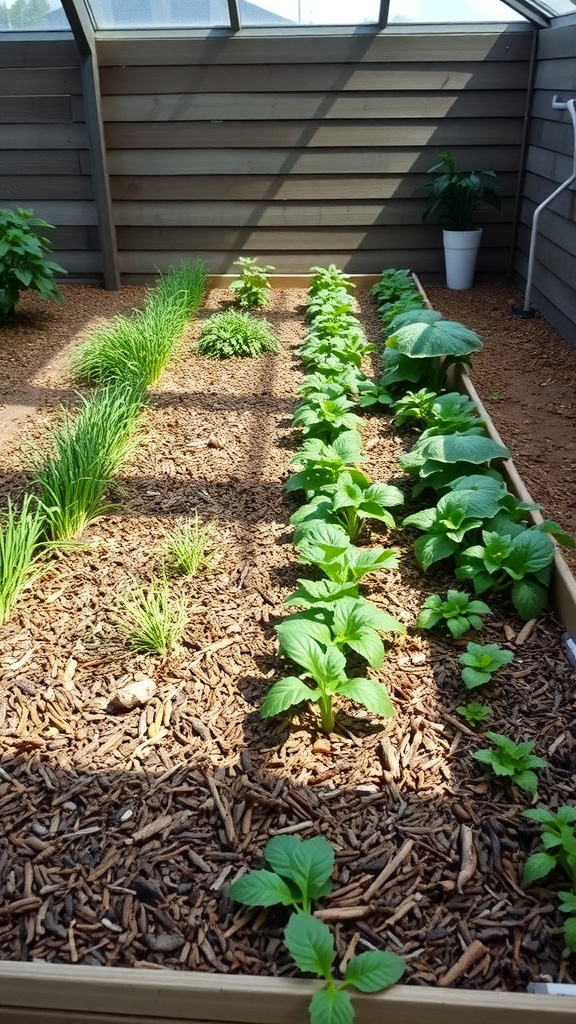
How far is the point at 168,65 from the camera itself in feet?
19.4

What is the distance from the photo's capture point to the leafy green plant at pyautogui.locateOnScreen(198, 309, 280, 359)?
470 cm

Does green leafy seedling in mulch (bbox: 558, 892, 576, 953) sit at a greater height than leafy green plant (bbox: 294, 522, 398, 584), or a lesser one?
lesser

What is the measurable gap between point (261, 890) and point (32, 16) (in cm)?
635

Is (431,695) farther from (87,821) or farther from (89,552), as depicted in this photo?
(89,552)

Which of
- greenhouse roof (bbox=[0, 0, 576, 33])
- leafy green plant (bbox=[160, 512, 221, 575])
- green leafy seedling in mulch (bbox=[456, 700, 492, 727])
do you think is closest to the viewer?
green leafy seedling in mulch (bbox=[456, 700, 492, 727])

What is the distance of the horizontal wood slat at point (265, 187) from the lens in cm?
621

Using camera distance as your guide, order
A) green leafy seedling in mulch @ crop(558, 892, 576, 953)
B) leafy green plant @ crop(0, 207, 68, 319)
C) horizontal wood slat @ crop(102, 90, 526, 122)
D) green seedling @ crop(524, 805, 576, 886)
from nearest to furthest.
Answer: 1. green leafy seedling in mulch @ crop(558, 892, 576, 953)
2. green seedling @ crop(524, 805, 576, 886)
3. leafy green plant @ crop(0, 207, 68, 319)
4. horizontal wood slat @ crop(102, 90, 526, 122)

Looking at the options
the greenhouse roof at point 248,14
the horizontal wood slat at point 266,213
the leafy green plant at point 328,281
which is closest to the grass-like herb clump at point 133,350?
the leafy green plant at point 328,281

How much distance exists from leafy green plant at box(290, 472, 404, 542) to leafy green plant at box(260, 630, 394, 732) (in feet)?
2.34

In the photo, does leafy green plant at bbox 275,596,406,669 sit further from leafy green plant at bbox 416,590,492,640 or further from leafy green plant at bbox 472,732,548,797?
leafy green plant at bbox 472,732,548,797

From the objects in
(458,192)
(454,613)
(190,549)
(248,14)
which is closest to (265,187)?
(248,14)

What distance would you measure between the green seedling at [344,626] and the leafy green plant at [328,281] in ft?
13.3

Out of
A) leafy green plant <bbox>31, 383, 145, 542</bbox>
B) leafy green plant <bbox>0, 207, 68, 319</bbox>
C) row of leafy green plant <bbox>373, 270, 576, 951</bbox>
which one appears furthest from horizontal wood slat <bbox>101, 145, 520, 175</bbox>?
leafy green plant <bbox>31, 383, 145, 542</bbox>

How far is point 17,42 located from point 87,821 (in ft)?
19.9
